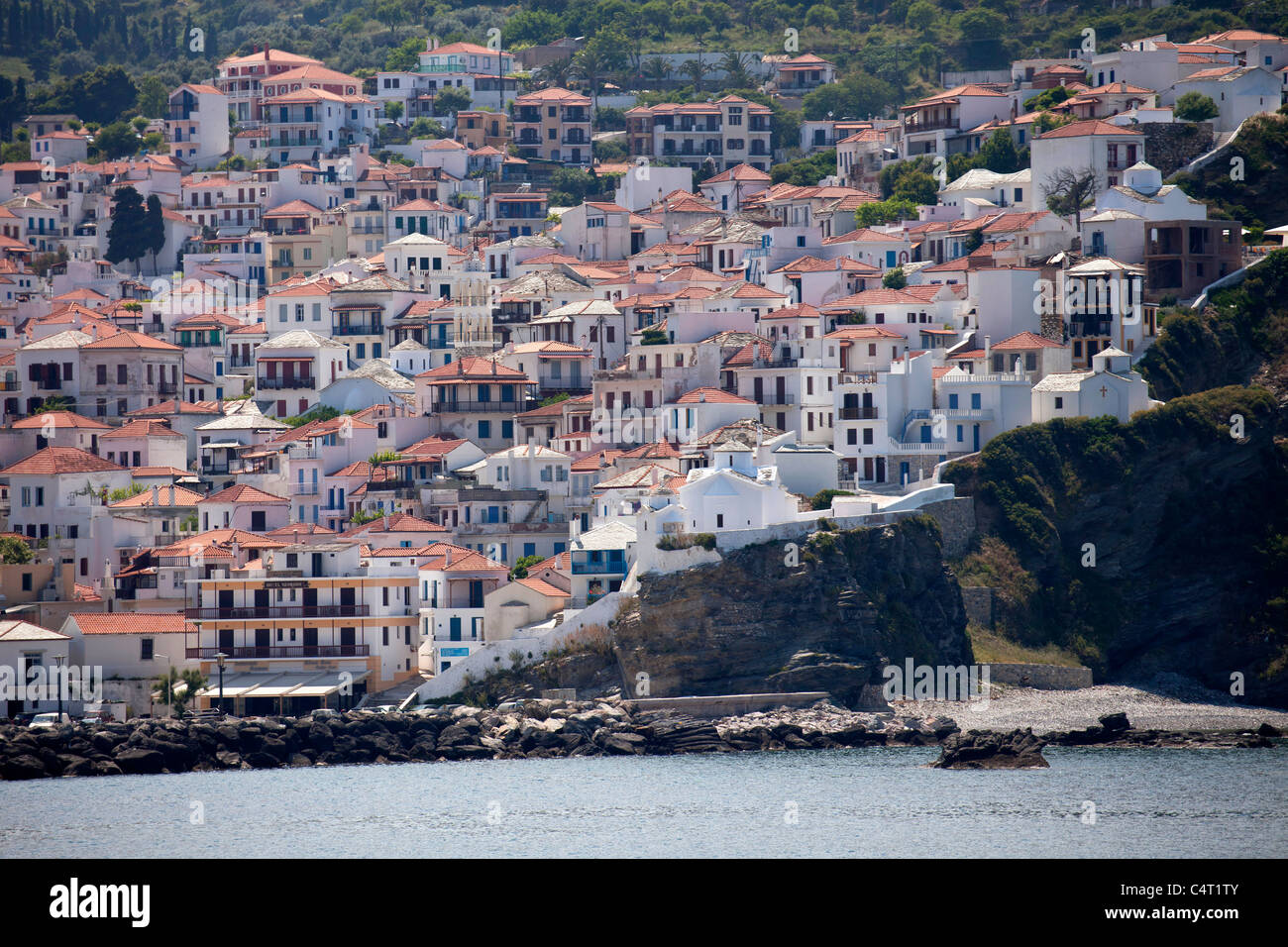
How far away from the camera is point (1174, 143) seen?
8531cm

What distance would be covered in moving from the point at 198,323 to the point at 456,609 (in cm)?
3364

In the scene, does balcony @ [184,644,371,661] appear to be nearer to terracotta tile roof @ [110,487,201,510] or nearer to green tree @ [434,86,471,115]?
terracotta tile roof @ [110,487,201,510]

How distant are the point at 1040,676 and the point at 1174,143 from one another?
99.8ft

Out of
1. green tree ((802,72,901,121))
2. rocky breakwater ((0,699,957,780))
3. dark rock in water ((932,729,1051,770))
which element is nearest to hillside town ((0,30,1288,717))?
rocky breakwater ((0,699,957,780))

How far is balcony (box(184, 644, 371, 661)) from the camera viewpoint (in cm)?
6328

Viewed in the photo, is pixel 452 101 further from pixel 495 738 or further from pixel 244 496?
pixel 495 738

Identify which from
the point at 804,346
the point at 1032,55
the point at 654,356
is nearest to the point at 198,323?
the point at 654,356

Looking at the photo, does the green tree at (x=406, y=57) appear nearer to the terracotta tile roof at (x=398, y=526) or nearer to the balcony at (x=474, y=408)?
the balcony at (x=474, y=408)

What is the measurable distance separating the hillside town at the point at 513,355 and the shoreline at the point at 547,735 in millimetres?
2927

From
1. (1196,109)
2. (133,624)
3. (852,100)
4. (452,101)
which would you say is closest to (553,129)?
(452,101)

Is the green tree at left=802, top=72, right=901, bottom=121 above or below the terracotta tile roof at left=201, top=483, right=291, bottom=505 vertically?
above

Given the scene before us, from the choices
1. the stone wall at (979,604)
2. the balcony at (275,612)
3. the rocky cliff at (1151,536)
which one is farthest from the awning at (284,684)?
the rocky cliff at (1151,536)

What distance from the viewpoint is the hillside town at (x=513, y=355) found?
209 ft

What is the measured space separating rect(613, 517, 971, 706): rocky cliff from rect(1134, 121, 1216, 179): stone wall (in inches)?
1190
